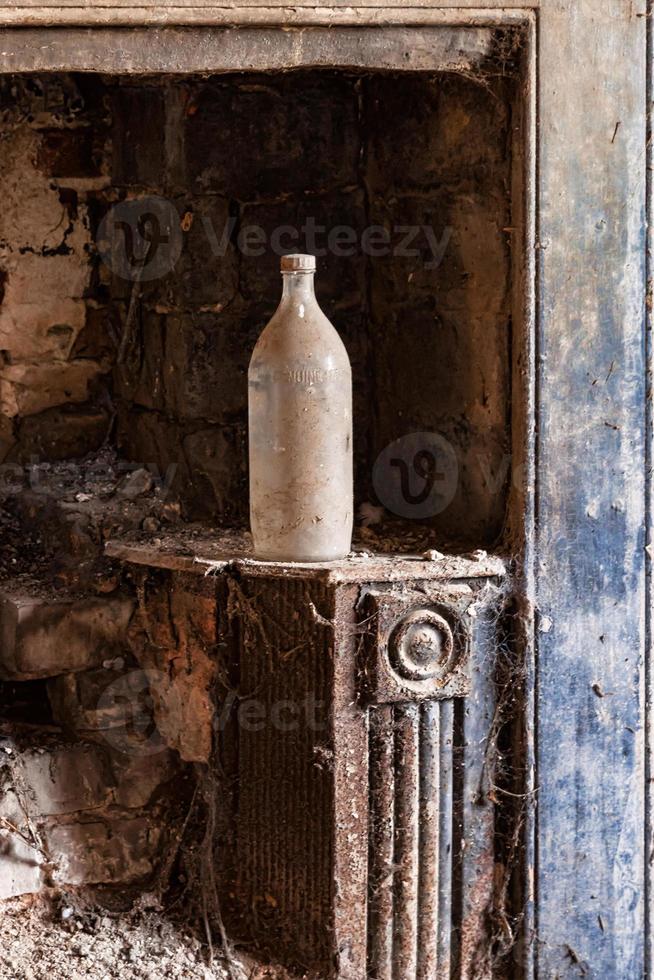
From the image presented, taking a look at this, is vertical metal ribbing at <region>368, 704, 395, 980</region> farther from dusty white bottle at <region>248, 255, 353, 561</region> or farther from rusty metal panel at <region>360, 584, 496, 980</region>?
dusty white bottle at <region>248, 255, 353, 561</region>

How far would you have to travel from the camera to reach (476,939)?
184 cm

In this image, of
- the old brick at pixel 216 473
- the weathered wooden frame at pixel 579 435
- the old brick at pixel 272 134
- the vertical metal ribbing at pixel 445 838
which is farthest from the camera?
the old brick at pixel 216 473

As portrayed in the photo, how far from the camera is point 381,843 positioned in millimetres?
1763

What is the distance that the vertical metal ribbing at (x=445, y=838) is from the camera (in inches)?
70.0

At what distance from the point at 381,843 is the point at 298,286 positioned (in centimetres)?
79

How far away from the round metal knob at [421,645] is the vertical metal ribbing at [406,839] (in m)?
0.06

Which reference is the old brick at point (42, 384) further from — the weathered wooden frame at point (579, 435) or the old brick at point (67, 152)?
the weathered wooden frame at point (579, 435)

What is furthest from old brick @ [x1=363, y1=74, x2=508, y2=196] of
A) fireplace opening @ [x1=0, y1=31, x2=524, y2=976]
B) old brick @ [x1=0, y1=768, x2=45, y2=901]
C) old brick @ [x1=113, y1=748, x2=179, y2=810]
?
old brick @ [x1=0, y1=768, x2=45, y2=901]

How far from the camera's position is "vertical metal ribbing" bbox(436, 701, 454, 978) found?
1.78 metres

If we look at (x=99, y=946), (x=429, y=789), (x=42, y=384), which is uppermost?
(x=42, y=384)

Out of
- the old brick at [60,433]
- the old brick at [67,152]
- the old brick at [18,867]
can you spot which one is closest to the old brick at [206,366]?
the old brick at [60,433]

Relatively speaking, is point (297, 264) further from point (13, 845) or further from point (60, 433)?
point (13, 845)

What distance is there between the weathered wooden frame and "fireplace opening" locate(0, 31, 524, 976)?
0.06 m

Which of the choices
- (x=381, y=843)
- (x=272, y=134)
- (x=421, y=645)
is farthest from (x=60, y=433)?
(x=381, y=843)
